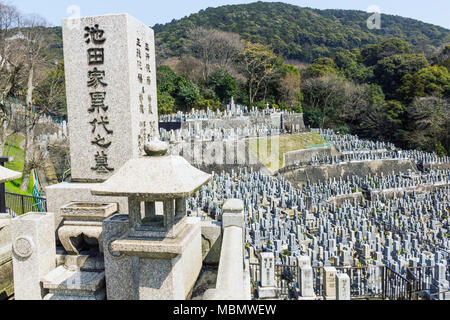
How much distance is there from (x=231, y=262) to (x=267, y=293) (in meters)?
3.09

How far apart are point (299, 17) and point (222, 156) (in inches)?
1956

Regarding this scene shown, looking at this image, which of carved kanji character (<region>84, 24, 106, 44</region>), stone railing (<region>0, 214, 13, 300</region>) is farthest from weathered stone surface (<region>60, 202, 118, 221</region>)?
carved kanji character (<region>84, 24, 106, 44</region>)

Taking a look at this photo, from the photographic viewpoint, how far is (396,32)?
56562 mm

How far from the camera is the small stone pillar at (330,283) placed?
641 centimetres

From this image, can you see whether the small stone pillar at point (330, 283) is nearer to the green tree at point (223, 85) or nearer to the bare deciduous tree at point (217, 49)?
the green tree at point (223, 85)

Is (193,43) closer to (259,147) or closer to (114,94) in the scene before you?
(259,147)

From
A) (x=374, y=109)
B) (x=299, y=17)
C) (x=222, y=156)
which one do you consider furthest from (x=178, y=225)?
(x=299, y=17)

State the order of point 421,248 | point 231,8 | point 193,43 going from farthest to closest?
1. point 231,8
2. point 193,43
3. point 421,248

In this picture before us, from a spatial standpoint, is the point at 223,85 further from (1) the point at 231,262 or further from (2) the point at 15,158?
(1) the point at 231,262

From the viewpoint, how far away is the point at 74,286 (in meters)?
4.25

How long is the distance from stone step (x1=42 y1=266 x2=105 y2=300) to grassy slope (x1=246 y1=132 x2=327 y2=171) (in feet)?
52.2

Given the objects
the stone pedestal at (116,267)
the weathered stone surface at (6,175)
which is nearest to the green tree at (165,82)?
the weathered stone surface at (6,175)

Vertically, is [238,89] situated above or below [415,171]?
above

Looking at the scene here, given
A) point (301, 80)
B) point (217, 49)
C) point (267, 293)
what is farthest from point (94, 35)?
point (301, 80)
